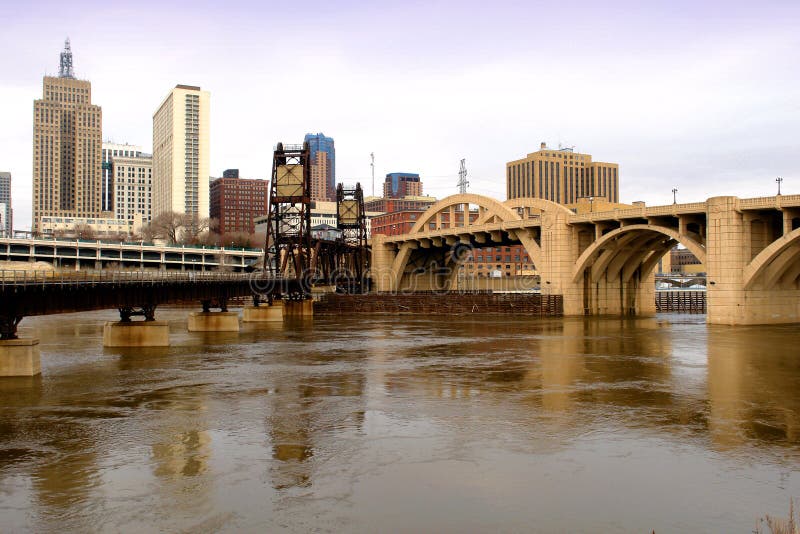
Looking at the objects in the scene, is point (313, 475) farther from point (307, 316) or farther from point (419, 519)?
point (307, 316)

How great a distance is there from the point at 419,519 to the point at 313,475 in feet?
12.3

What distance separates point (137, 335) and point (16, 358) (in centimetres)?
1560

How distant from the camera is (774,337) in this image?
54.0 metres

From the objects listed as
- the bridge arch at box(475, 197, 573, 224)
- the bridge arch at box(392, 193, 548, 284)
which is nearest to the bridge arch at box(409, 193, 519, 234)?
the bridge arch at box(392, 193, 548, 284)

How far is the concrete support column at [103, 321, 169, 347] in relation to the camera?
48250mm

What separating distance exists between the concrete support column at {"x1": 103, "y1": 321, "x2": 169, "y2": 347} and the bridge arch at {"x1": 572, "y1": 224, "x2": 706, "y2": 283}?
4954 cm

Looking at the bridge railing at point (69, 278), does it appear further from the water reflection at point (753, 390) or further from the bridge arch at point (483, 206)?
the bridge arch at point (483, 206)

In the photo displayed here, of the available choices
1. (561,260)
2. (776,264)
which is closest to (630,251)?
(561,260)

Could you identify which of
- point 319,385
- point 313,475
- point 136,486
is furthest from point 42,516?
point 319,385

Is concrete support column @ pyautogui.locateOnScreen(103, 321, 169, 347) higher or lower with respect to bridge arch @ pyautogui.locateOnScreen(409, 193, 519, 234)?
lower

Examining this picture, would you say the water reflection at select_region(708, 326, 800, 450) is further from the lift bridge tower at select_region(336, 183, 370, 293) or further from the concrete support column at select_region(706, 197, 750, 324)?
the lift bridge tower at select_region(336, 183, 370, 293)

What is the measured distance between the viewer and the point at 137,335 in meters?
48.4

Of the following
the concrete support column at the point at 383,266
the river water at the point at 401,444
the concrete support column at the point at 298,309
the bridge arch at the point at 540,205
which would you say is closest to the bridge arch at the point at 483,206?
the bridge arch at the point at 540,205

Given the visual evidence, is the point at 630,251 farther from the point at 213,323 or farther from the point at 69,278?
the point at 69,278
